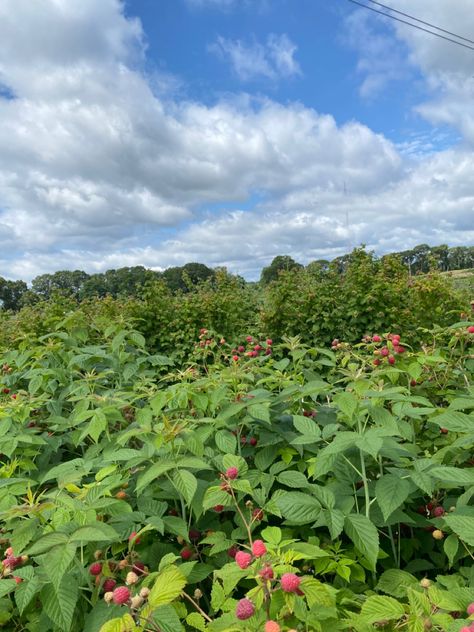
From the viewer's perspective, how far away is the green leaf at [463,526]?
1078 mm

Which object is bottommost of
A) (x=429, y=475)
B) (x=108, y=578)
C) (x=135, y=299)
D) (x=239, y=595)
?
(x=239, y=595)

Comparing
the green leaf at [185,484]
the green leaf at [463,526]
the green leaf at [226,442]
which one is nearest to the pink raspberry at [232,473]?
the green leaf at [185,484]

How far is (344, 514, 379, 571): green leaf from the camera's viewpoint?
1170 mm

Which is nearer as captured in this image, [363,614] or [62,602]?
[363,614]

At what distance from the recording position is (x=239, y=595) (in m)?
1.40

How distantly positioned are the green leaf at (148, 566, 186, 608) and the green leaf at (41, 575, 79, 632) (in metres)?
0.31

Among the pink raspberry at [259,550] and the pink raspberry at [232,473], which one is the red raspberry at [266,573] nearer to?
the pink raspberry at [259,550]

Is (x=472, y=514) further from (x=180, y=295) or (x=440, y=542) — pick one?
(x=180, y=295)

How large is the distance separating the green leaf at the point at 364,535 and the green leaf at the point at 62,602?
754mm

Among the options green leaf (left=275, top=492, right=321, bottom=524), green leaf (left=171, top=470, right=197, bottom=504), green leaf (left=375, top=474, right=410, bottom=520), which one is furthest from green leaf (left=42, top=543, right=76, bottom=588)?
green leaf (left=375, top=474, right=410, bottom=520)

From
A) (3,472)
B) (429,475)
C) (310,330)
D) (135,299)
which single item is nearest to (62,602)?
(3,472)

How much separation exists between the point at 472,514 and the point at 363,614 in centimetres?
51

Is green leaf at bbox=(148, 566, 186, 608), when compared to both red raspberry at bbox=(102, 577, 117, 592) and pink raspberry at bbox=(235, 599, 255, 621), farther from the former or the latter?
red raspberry at bbox=(102, 577, 117, 592)

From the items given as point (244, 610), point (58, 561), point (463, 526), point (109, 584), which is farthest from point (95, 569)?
point (463, 526)
